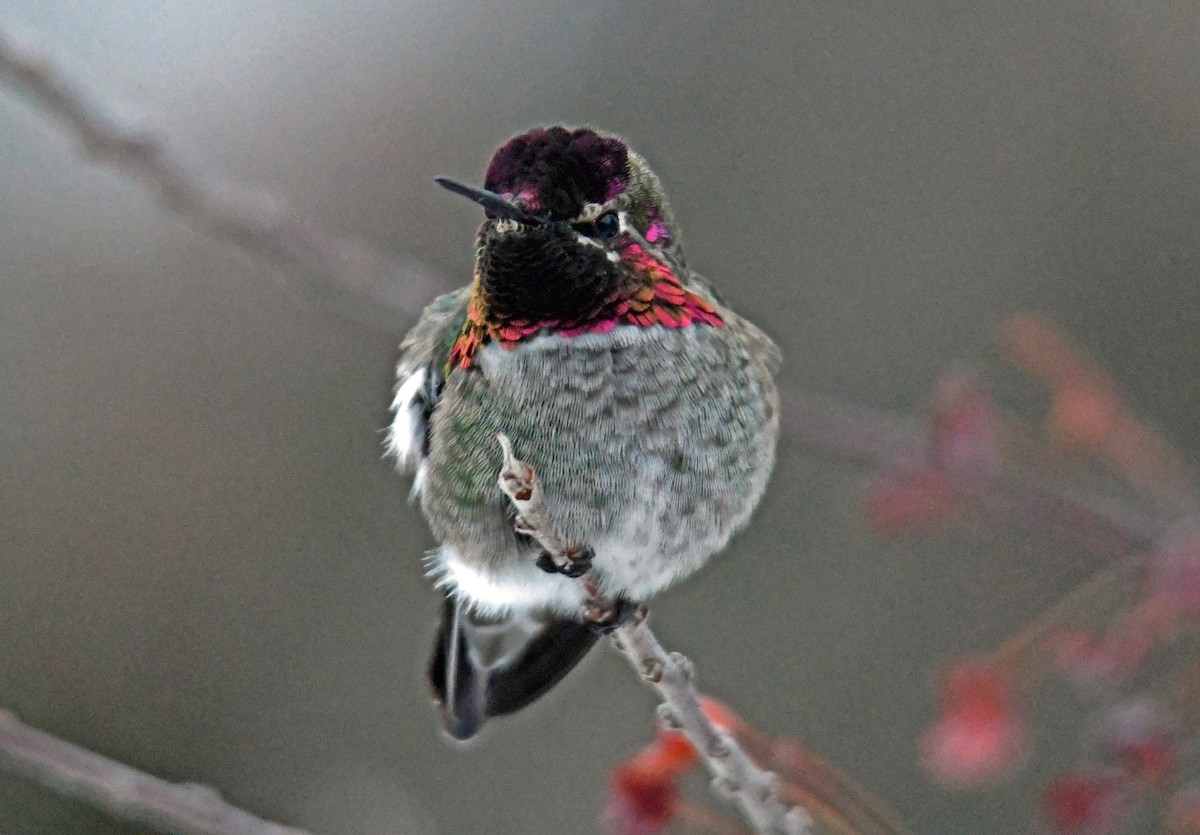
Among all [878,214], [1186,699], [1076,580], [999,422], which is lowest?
[1186,699]

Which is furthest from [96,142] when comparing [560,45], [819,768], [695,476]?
[560,45]

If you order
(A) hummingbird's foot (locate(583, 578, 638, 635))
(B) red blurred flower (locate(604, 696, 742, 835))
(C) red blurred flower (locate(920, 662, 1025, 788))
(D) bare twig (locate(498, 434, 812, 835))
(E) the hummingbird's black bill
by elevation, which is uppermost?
(E) the hummingbird's black bill

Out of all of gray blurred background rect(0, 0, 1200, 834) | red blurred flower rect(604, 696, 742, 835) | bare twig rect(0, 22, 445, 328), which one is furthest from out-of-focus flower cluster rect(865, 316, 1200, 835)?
gray blurred background rect(0, 0, 1200, 834)

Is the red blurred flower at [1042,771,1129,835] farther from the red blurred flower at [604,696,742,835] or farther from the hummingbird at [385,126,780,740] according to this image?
the hummingbird at [385,126,780,740]

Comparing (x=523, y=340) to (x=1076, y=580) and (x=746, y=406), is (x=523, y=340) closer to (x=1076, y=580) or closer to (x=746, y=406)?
(x=746, y=406)

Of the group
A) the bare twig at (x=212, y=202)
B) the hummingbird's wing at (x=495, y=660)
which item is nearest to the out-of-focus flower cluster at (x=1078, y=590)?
the hummingbird's wing at (x=495, y=660)

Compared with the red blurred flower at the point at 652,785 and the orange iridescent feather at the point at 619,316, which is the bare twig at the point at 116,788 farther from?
the orange iridescent feather at the point at 619,316

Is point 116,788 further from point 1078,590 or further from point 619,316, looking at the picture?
point 1078,590
